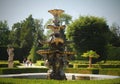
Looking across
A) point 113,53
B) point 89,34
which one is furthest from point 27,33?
point 113,53

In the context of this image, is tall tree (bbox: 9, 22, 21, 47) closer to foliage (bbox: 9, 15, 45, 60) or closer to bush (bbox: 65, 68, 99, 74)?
foliage (bbox: 9, 15, 45, 60)

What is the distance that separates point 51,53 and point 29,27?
2017 inches

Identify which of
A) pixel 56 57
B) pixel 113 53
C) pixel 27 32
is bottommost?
pixel 113 53

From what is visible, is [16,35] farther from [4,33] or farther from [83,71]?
[83,71]

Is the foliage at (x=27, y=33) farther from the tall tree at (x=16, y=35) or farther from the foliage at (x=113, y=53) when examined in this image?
the foliage at (x=113, y=53)

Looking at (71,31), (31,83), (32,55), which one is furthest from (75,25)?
(31,83)

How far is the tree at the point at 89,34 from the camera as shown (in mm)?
47500

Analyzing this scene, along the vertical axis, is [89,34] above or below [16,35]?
below

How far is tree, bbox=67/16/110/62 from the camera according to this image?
47.5 meters

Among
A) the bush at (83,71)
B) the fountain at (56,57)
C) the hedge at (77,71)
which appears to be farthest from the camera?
the bush at (83,71)

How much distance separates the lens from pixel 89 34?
48.0m

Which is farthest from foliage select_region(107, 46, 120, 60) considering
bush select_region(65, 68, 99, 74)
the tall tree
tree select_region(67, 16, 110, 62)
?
the tall tree

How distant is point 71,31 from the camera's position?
5019 centimetres

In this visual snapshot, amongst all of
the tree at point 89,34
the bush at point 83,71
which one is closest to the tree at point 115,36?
the tree at point 89,34
